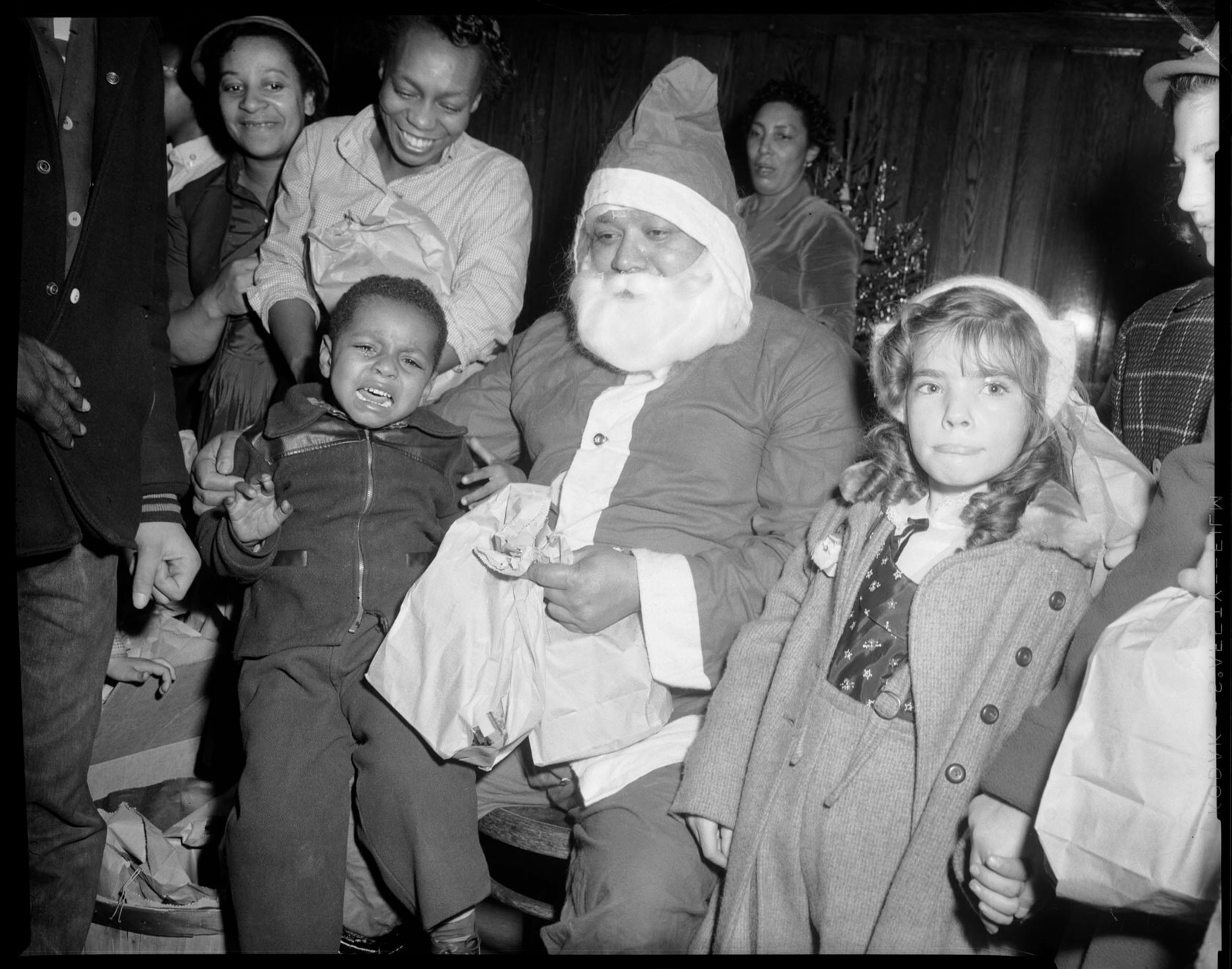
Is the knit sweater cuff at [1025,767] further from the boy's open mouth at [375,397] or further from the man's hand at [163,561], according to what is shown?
the man's hand at [163,561]

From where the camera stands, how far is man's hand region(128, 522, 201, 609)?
1.86 m

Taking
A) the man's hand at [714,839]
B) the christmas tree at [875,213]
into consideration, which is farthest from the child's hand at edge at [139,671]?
the christmas tree at [875,213]

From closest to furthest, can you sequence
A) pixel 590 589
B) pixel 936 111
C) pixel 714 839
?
pixel 714 839, pixel 590 589, pixel 936 111

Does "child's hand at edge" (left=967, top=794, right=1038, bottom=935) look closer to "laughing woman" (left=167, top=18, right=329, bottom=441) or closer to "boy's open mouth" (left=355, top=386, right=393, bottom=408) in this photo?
"boy's open mouth" (left=355, top=386, right=393, bottom=408)

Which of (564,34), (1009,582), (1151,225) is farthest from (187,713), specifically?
(564,34)

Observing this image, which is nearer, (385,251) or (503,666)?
(503,666)

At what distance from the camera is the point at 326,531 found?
182 centimetres

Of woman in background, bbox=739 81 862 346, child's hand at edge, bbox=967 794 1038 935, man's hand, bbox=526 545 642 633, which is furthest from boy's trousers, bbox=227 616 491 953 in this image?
woman in background, bbox=739 81 862 346

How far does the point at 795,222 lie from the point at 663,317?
1481mm

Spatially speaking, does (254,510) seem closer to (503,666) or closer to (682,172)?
(503,666)

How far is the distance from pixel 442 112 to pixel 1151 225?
1515 mm

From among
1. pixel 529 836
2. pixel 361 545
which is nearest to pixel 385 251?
pixel 361 545

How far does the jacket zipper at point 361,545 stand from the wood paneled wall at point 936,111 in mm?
2034

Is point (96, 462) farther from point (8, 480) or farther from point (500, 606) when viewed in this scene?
point (500, 606)
